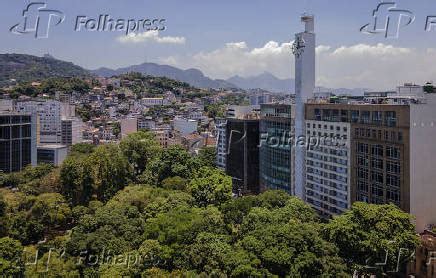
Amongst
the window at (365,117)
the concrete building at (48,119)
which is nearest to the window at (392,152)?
the window at (365,117)

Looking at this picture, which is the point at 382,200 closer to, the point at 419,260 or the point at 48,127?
the point at 419,260

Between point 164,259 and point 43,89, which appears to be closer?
point 164,259

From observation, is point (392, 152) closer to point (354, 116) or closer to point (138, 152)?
point (354, 116)

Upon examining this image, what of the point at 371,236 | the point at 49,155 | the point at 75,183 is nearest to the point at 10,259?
the point at 75,183

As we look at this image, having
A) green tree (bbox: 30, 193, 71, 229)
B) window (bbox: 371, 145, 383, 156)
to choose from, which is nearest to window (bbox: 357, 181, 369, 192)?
window (bbox: 371, 145, 383, 156)

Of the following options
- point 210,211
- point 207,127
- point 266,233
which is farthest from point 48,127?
point 266,233

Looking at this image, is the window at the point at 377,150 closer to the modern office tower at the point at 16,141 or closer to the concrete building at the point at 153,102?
the modern office tower at the point at 16,141

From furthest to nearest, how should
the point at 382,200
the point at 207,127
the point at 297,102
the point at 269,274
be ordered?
the point at 207,127 < the point at 297,102 < the point at 382,200 < the point at 269,274
